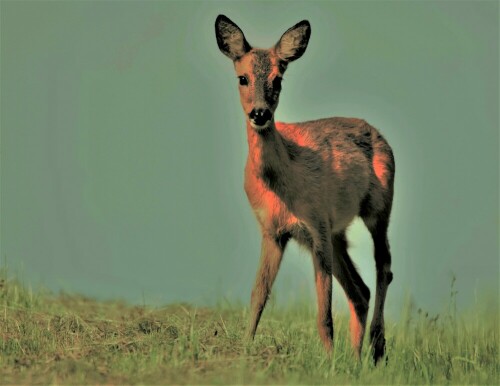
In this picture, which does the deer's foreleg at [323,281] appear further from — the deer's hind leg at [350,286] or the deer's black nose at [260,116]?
the deer's black nose at [260,116]

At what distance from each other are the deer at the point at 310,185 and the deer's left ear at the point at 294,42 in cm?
1

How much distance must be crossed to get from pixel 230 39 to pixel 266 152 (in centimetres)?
121

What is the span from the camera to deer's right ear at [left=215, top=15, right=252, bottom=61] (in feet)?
34.4

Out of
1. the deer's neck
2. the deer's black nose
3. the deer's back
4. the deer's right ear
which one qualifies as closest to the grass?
the deer's back

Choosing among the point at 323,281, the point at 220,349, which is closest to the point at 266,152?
the point at 323,281

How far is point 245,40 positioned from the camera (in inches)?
413

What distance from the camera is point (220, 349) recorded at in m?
9.73

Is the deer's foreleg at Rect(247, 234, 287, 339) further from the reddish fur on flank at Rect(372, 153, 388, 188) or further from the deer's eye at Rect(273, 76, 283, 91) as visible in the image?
the reddish fur on flank at Rect(372, 153, 388, 188)

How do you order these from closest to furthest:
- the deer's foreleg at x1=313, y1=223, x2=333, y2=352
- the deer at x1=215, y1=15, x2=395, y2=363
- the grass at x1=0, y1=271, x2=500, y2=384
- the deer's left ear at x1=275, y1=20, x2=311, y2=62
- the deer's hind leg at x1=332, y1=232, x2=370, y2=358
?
1. the grass at x1=0, y1=271, x2=500, y2=384
2. the deer at x1=215, y1=15, x2=395, y2=363
3. the deer's left ear at x1=275, y1=20, x2=311, y2=62
4. the deer's foreleg at x1=313, y1=223, x2=333, y2=352
5. the deer's hind leg at x1=332, y1=232, x2=370, y2=358

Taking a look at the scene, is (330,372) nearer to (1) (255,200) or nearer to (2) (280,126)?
(1) (255,200)

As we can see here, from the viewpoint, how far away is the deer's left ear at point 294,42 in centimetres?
1052

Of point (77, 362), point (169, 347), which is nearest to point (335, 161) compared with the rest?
point (169, 347)

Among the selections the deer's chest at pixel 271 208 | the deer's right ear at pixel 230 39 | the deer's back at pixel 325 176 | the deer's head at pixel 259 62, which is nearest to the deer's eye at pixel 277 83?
the deer's head at pixel 259 62

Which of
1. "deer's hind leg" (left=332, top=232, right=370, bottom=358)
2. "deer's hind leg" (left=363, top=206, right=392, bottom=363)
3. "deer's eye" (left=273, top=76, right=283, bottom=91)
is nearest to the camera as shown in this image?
"deer's eye" (left=273, top=76, right=283, bottom=91)
